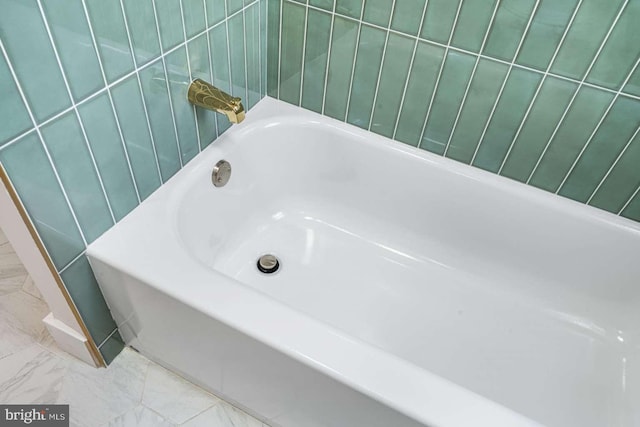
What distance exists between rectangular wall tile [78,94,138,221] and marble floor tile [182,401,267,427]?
557 millimetres

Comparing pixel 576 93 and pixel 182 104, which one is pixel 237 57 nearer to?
pixel 182 104

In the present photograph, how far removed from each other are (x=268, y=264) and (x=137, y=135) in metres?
0.59

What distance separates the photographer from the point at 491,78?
44.6 inches

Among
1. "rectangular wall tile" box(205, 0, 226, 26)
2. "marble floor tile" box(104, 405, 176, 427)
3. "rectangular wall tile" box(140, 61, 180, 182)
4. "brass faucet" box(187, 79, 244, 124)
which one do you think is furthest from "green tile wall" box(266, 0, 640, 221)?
"marble floor tile" box(104, 405, 176, 427)

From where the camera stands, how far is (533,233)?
130 centimetres

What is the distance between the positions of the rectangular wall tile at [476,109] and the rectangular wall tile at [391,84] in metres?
0.18

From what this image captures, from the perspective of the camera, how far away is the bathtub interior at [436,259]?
1226 mm

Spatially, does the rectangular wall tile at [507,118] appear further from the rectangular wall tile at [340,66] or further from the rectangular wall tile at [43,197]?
the rectangular wall tile at [43,197]

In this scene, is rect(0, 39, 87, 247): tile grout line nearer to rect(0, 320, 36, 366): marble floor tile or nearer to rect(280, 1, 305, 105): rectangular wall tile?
rect(0, 320, 36, 366): marble floor tile

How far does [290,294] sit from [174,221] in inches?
17.6

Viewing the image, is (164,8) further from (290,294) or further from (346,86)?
(290,294)

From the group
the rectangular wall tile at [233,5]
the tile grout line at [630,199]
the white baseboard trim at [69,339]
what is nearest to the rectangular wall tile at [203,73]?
the rectangular wall tile at [233,5]

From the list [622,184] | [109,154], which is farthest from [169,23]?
[622,184]

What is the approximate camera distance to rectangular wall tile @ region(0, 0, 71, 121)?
0.66 metres
